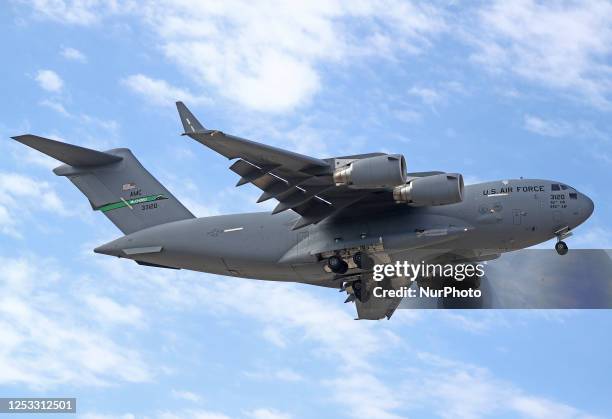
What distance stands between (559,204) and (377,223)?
3399 mm

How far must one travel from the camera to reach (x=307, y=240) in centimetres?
2044

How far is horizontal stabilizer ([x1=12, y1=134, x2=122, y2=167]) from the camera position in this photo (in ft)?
67.8

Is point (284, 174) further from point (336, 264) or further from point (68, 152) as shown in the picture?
point (68, 152)

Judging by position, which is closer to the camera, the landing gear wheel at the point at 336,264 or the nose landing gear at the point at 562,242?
the nose landing gear at the point at 562,242

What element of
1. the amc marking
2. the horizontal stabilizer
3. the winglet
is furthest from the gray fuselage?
the winglet

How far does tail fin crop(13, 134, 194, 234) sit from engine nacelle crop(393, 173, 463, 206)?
550cm

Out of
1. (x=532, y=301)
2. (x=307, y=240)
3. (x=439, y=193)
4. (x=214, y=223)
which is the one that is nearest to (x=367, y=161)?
(x=439, y=193)

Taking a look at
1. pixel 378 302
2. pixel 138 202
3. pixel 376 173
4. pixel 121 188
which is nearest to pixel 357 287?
pixel 378 302

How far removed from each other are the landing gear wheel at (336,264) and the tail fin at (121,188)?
379cm

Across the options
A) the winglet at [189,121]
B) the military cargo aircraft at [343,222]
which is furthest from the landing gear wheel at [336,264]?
the winglet at [189,121]

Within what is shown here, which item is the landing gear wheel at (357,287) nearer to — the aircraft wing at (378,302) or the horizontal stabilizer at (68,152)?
the aircraft wing at (378,302)

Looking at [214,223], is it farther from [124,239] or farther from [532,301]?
[532,301]

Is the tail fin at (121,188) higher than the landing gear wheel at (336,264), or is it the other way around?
the tail fin at (121,188)

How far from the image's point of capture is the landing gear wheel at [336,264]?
20078mm
